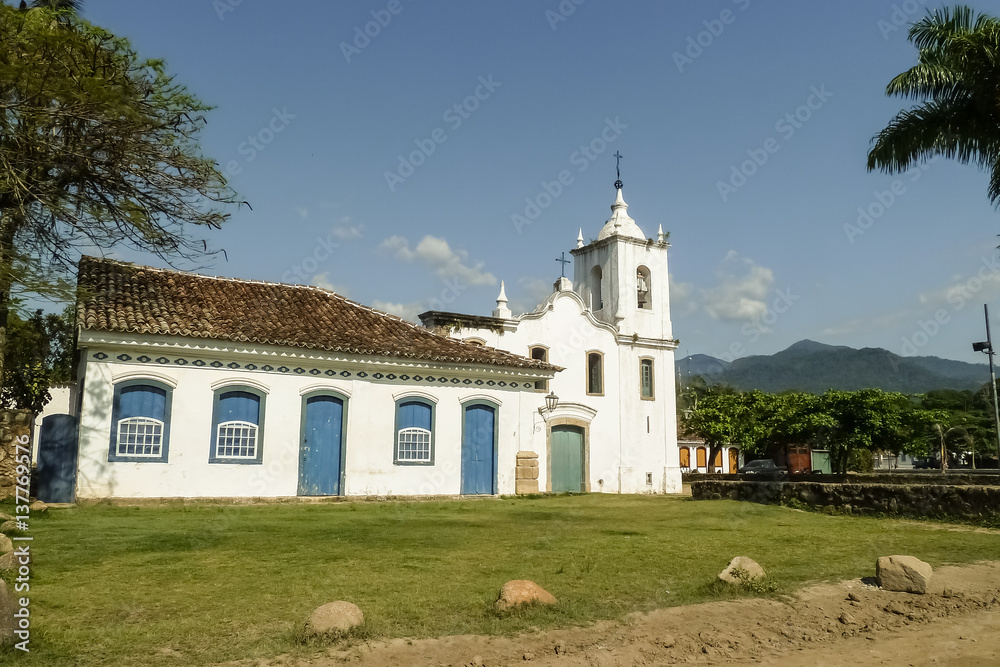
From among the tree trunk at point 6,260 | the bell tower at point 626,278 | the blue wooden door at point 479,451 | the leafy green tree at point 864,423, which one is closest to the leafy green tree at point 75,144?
the tree trunk at point 6,260

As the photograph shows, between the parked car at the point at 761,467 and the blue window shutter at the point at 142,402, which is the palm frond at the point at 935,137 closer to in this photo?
the blue window shutter at the point at 142,402

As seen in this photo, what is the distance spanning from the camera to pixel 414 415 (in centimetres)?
1755

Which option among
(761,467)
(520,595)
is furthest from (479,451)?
(761,467)

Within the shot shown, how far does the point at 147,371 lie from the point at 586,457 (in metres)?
13.9

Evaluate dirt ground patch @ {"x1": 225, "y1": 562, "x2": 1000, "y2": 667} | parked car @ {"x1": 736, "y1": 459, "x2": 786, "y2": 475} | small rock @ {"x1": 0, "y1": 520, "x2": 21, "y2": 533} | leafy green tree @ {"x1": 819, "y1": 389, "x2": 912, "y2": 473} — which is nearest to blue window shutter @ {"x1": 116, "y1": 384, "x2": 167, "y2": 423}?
small rock @ {"x1": 0, "y1": 520, "x2": 21, "y2": 533}

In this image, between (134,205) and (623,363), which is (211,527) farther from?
(623,363)

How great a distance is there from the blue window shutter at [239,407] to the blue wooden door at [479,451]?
5.09m

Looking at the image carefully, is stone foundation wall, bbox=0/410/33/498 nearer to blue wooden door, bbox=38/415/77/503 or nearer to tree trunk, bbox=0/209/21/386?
blue wooden door, bbox=38/415/77/503

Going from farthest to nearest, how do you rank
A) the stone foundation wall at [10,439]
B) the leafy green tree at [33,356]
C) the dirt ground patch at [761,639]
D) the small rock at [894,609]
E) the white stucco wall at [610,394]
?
the white stucco wall at [610,394] → the leafy green tree at [33,356] → the stone foundation wall at [10,439] → the small rock at [894,609] → the dirt ground patch at [761,639]

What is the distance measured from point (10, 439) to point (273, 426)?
15.5 feet

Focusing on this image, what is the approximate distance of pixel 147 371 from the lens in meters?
14.6

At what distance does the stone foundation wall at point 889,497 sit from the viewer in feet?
39.6

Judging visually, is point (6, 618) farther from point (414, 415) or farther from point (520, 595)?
point (414, 415)

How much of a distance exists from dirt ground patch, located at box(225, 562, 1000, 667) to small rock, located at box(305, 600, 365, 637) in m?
0.16
